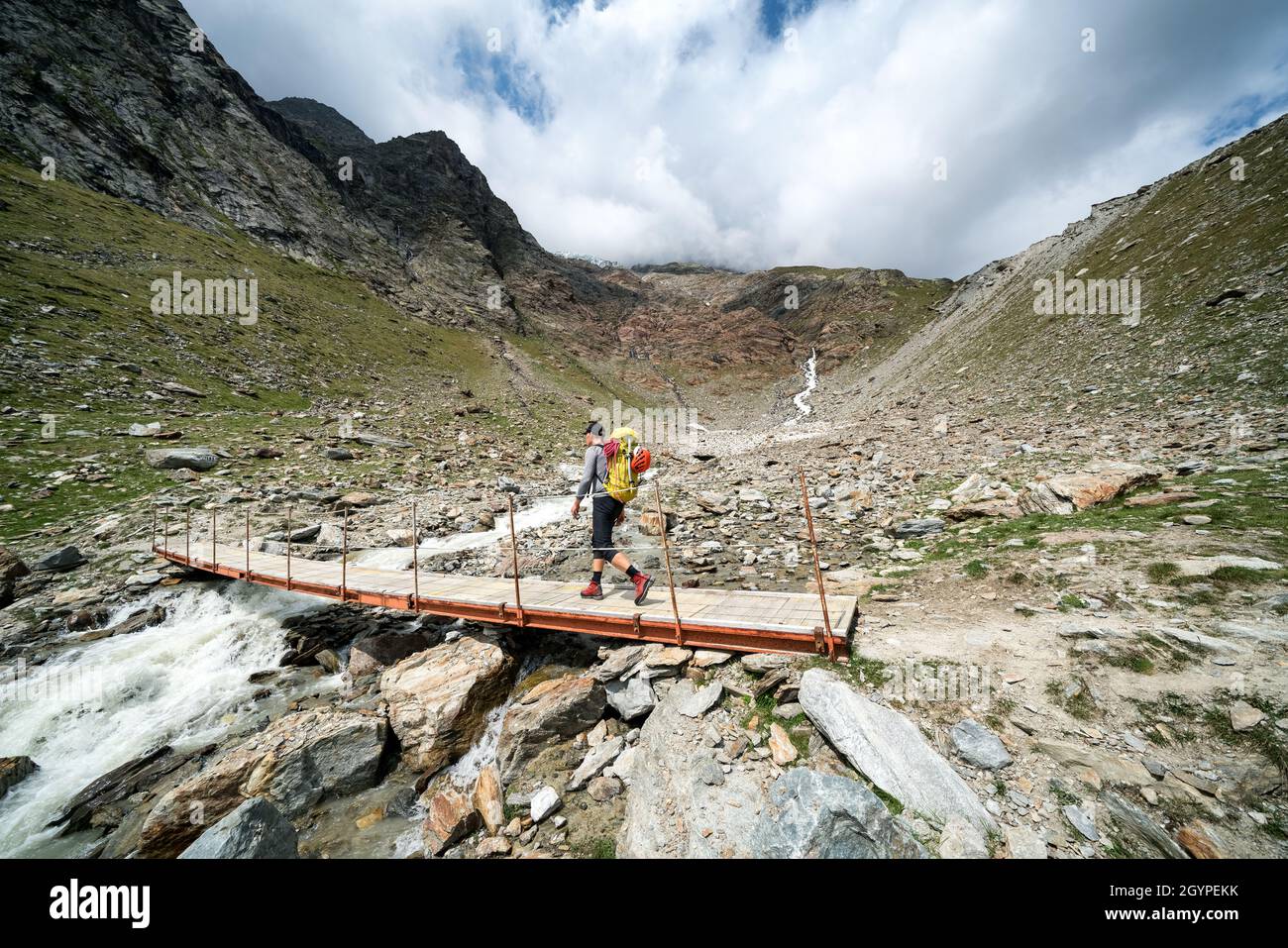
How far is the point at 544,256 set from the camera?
4803 inches

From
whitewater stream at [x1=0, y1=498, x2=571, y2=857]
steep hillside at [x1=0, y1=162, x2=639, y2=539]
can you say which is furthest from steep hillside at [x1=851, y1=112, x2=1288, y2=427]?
steep hillside at [x1=0, y1=162, x2=639, y2=539]

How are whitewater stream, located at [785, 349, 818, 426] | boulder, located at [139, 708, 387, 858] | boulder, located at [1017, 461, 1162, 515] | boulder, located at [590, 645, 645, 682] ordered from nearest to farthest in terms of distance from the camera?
boulder, located at [139, 708, 387, 858] < boulder, located at [590, 645, 645, 682] < boulder, located at [1017, 461, 1162, 515] < whitewater stream, located at [785, 349, 818, 426]

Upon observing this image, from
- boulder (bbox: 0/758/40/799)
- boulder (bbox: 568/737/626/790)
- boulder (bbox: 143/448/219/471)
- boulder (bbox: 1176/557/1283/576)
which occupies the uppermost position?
boulder (bbox: 143/448/219/471)

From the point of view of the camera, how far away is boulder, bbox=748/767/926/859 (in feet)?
10.8

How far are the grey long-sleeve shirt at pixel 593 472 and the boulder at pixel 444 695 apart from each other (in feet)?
11.9

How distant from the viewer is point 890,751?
414cm

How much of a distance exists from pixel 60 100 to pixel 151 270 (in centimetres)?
3342

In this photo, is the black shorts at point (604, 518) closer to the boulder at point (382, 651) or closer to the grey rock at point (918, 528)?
the boulder at point (382, 651)

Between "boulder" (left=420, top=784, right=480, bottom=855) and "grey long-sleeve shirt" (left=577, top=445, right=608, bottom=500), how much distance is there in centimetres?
468

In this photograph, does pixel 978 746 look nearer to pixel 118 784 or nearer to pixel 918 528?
pixel 918 528

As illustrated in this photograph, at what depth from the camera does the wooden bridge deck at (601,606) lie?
6.20 metres

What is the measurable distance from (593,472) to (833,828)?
581 centimetres

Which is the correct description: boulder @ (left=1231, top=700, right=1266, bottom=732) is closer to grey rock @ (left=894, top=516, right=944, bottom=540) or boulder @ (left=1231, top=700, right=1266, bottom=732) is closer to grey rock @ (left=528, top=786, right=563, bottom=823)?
grey rock @ (left=528, top=786, right=563, bottom=823)

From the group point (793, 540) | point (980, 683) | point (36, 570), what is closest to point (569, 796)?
point (980, 683)
